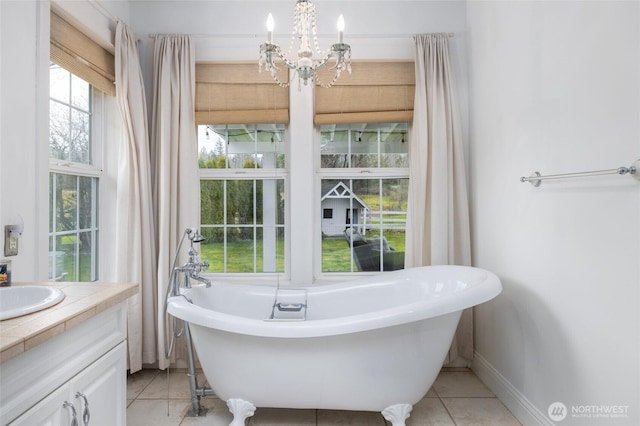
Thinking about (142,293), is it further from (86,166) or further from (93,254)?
(86,166)

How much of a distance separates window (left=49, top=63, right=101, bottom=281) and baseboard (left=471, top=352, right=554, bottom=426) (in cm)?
272

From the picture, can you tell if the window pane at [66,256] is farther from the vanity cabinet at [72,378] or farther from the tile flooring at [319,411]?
the vanity cabinet at [72,378]

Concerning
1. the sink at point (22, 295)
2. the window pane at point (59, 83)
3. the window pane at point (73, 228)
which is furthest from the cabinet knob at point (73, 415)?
the window pane at point (59, 83)

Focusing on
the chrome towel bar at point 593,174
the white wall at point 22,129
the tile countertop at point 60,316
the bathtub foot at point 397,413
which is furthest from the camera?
the bathtub foot at point 397,413

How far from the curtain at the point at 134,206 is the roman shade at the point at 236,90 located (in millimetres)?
418

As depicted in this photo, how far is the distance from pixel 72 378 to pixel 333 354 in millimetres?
1002

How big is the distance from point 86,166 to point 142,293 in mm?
916

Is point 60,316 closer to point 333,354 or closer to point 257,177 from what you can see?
point 333,354

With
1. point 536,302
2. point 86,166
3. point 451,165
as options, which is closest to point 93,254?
point 86,166

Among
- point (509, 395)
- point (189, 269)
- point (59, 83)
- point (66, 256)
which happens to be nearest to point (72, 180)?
point (66, 256)

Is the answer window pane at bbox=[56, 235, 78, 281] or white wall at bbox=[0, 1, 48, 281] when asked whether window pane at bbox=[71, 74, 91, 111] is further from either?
window pane at bbox=[56, 235, 78, 281]

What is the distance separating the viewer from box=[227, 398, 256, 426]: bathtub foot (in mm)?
1698

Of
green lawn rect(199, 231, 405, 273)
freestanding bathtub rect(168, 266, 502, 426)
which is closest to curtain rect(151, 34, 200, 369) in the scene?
green lawn rect(199, 231, 405, 273)

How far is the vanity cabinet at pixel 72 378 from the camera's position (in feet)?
2.80
